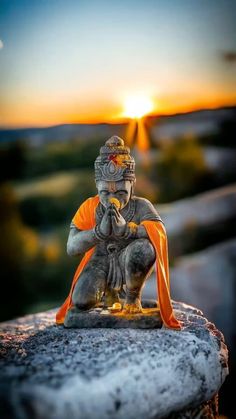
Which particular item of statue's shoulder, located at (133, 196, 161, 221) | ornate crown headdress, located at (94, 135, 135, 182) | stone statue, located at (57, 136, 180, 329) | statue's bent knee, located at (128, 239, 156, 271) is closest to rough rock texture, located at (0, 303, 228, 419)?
stone statue, located at (57, 136, 180, 329)

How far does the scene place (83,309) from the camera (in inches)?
125

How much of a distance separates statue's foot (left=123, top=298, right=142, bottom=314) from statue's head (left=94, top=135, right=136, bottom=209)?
2.00 ft

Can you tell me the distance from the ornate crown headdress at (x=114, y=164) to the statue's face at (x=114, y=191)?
0.03 m

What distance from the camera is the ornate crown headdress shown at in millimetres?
3115

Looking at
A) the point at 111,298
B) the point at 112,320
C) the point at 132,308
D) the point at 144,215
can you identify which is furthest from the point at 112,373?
the point at 144,215

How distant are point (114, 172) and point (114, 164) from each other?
5 cm

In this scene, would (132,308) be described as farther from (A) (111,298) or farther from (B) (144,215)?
(B) (144,215)

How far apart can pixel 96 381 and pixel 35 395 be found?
0.29 meters

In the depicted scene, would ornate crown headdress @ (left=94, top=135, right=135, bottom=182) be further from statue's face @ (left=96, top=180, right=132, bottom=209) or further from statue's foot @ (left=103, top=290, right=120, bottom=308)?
statue's foot @ (left=103, top=290, right=120, bottom=308)

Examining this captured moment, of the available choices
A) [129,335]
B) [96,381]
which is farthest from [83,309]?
[96,381]

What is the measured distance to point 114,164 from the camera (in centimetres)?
311

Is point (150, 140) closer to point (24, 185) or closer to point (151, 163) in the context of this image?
point (151, 163)

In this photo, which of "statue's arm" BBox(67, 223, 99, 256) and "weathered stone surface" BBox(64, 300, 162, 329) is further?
"statue's arm" BBox(67, 223, 99, 256)

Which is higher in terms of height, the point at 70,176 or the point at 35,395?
the point at 70,176
